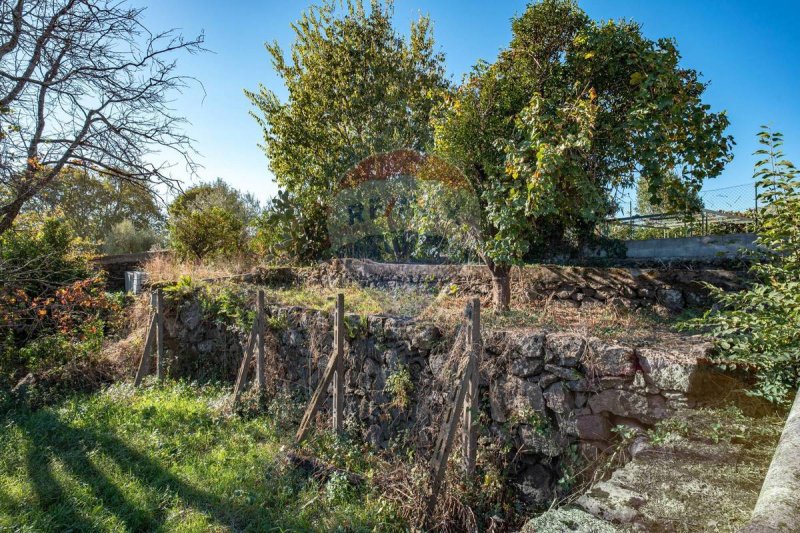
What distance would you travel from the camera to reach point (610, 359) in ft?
12.9

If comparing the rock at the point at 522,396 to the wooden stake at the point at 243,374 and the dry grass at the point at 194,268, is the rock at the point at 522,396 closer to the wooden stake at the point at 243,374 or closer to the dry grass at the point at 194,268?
the wooden stake at the point at 243,374

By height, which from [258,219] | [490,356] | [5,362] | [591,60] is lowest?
[5,362]

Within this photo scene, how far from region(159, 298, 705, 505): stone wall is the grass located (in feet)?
2.46

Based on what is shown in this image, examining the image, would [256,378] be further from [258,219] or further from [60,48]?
[258,219]

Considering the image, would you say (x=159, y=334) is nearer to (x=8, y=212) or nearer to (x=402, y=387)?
(x=8, y=212)

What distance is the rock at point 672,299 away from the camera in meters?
5.76

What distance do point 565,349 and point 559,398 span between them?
0.46m

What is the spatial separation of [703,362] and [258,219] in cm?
1129

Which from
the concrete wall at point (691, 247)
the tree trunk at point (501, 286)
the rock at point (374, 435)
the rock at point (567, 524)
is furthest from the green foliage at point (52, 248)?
the concrete wall at point (691, 247)

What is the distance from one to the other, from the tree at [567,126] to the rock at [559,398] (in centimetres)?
185

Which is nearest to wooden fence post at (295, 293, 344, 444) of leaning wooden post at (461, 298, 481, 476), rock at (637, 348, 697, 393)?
leaning wooden post at (461, 298, 481, 476)

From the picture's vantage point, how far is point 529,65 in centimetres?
588

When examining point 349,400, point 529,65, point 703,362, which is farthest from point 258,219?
point 703,362

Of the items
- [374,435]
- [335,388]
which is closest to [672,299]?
[374,435]
